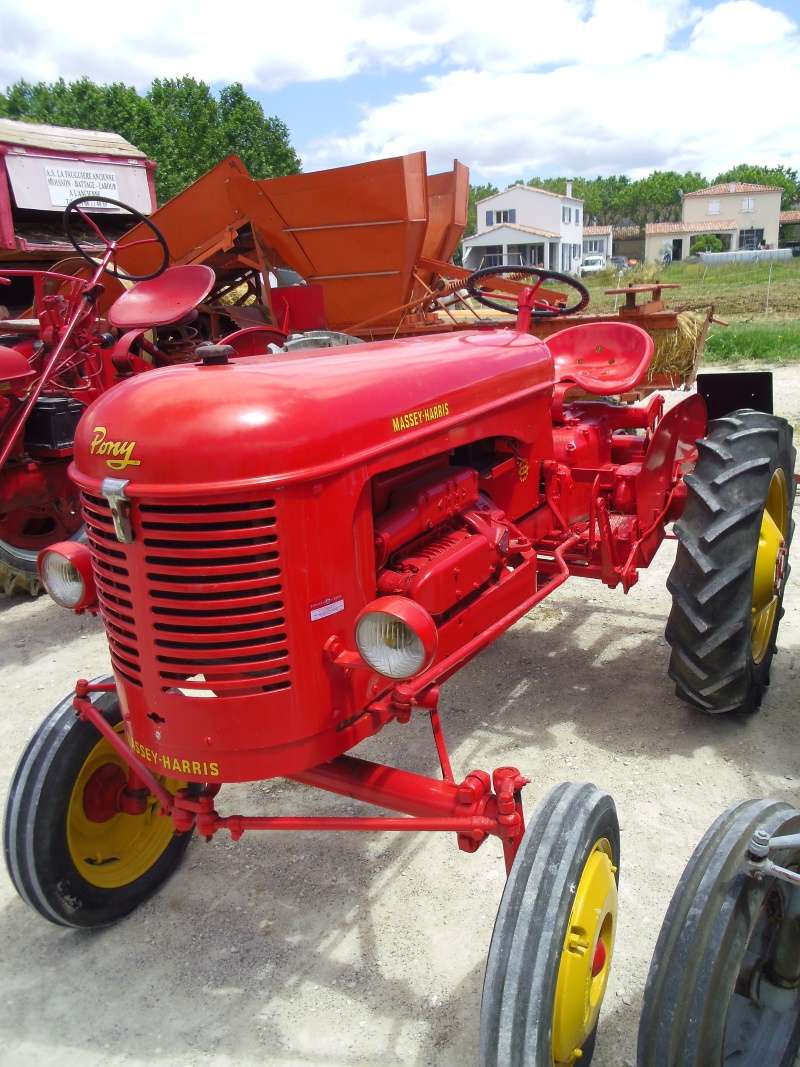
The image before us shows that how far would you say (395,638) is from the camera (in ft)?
6.19

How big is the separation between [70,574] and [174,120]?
42.3 meters

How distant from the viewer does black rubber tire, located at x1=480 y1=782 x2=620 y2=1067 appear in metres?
1.66

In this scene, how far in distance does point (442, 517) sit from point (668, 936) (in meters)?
1.25

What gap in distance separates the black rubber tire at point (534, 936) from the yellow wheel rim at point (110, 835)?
1206 mm

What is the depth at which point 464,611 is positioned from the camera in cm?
251

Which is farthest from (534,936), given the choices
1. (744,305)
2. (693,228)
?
(693,228)

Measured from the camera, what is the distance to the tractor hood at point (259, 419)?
5.82 feet

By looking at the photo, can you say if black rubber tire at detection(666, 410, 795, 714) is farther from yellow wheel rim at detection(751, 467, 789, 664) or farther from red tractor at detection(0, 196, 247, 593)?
red tractor at detection(0, 196, 247, 593)

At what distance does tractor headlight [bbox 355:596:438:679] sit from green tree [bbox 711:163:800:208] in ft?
360

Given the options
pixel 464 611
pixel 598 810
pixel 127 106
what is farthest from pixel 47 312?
pixel 127 106

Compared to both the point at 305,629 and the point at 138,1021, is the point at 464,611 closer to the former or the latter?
the point at 305,629

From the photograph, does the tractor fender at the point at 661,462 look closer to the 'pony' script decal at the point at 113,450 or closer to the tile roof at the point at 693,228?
the 'pony' script decal at the point at 113,450

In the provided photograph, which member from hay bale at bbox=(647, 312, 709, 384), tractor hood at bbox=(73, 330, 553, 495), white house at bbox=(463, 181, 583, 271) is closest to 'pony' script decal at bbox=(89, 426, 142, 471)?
tractor hood at bbox=(73, 330, 553, 495)

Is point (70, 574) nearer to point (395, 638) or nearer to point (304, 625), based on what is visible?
point (304, 625)
